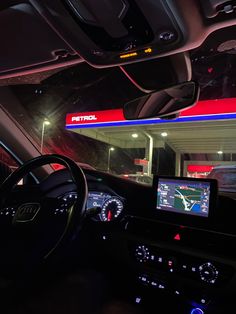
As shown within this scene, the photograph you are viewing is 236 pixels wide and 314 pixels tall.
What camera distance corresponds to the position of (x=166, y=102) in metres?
1.88

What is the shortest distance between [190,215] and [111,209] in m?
0.54

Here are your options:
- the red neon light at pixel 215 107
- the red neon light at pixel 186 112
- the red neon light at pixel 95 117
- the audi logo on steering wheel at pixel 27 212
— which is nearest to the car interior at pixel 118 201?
the audi logo on steering wheel at pixel 27 212

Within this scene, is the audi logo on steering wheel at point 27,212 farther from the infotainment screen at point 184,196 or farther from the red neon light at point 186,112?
the red neon light at point 186,112

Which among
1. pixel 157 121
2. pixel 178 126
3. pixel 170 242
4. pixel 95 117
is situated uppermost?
pixel 95 117

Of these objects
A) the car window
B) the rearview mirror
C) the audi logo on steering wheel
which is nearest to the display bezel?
the rearview mirror

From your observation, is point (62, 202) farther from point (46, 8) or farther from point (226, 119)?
point (226, 119)

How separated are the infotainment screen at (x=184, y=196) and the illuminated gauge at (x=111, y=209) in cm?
29

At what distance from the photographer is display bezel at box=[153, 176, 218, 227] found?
4.93 feet

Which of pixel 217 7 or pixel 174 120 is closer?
pixel 217 7

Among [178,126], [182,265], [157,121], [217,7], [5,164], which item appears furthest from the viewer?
[178,126]

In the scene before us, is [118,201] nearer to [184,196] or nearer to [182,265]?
[184,196]

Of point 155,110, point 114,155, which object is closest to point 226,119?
point 114,155

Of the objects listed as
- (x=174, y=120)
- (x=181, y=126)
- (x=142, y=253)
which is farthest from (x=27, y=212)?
(x=181, y=126)

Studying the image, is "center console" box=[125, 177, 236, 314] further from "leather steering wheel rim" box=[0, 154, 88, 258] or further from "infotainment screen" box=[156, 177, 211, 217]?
"leather steering wheel rim" box=[0, 154, 88, 258]
